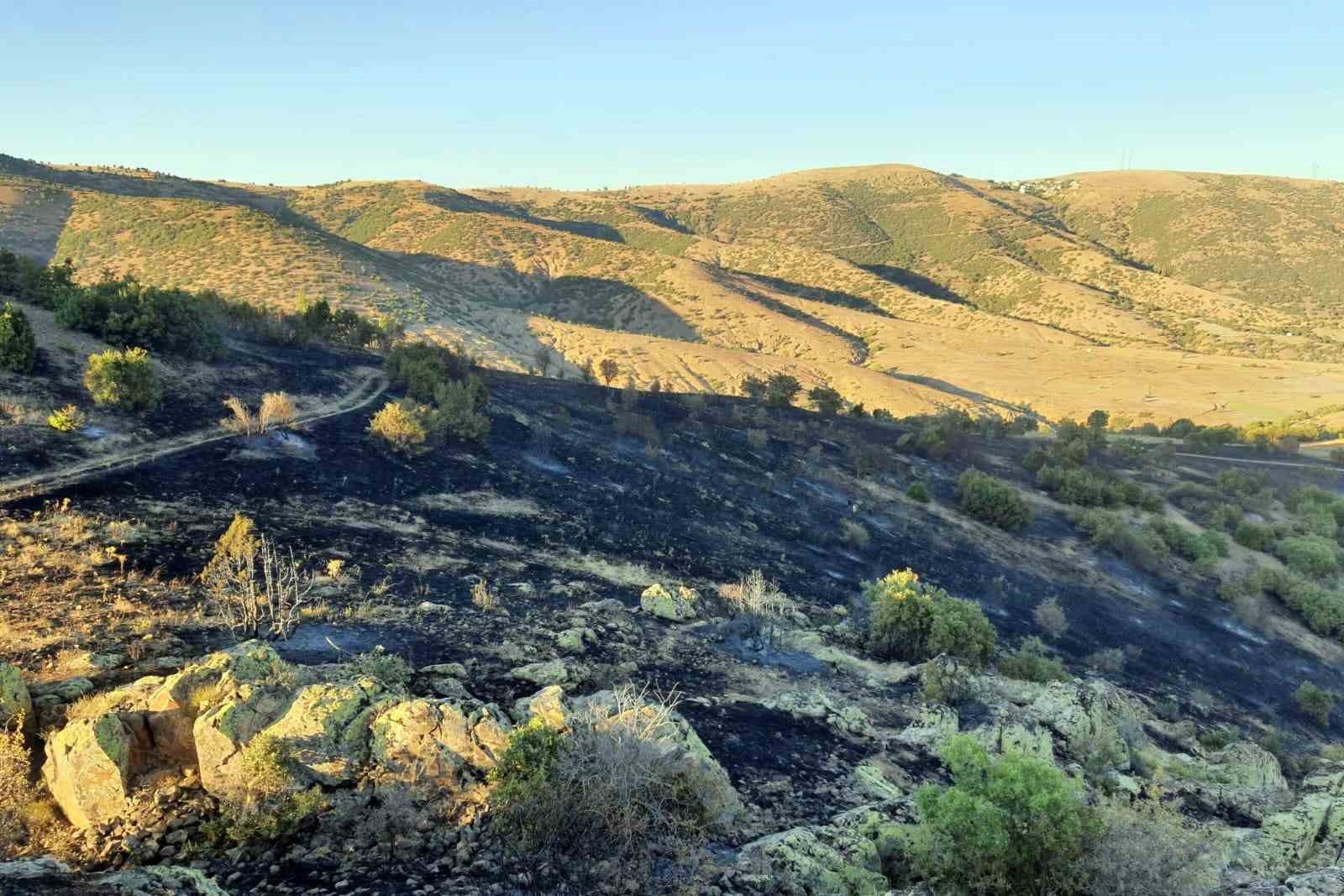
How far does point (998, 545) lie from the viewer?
27656mm

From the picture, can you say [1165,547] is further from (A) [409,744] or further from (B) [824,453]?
(A) [409,744]

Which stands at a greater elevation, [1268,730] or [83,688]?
[83,688]

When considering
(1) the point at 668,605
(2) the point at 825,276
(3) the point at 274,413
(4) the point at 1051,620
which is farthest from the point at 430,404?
(2) the point at 825,276

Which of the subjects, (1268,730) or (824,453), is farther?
(824,453)

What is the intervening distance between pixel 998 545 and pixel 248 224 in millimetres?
77218

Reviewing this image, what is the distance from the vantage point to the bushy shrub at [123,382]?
1788 cm

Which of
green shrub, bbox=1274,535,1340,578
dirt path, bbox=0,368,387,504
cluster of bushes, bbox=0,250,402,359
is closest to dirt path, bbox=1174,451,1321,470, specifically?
green shrub, bbox=1274,535,1340,578

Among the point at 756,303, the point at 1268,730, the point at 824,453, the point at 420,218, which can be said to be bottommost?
the point at 1268,730

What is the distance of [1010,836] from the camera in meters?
6.68

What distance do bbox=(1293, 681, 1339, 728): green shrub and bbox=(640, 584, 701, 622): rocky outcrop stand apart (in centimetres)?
1823

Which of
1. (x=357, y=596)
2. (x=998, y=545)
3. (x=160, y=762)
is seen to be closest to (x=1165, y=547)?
(x=998, y=545)

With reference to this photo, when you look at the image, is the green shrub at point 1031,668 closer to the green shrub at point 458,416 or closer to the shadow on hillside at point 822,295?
the green shrub at point 458,416

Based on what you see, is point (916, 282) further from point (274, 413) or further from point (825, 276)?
point (274, 413)

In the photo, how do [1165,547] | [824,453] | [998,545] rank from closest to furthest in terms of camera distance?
1. [998,545]
2. [1165,547]
3. [824,453]
